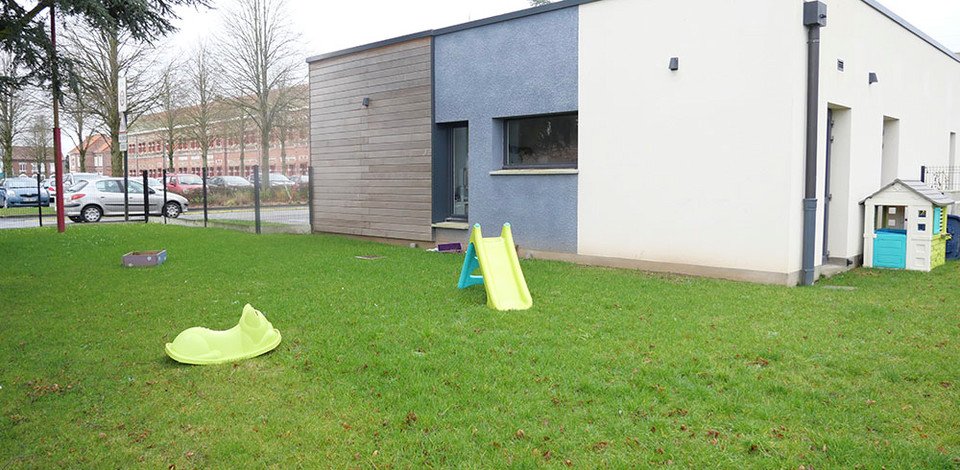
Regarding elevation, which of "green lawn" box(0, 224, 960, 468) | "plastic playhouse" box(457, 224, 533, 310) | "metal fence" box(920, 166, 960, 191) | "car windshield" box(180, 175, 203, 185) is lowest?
"green lawn" box(0, 224, 960, 468)

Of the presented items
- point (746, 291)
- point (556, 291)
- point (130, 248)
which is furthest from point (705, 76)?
point (130, 248)

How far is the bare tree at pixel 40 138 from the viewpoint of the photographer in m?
43.3

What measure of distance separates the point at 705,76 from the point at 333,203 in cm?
867

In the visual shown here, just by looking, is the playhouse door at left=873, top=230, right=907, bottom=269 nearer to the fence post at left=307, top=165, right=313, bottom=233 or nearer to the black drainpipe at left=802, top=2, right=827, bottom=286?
the black drainpipe at left=802, top=2, right=827, bottom=286

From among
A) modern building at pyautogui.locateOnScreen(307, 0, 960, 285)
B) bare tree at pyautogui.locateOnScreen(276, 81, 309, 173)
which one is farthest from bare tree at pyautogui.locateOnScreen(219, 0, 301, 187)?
modern building at pyautogui.locateOnScreen(307, 0, 960, 285)

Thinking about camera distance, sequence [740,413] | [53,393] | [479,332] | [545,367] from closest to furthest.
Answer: [740,413]
[53,393]
[545,367]
[479,332]

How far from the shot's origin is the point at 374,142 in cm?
1365

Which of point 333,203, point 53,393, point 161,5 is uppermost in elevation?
point 161,5

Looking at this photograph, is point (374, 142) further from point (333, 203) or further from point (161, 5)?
point (161, 5)

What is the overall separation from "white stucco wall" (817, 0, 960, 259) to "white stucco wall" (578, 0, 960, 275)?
3 centimetres

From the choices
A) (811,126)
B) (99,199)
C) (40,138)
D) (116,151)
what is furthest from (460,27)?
(40,138)

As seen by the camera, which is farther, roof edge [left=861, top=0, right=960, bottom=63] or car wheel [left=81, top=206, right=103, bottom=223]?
car wheel [left=81, top=206, right=103, bottom=223]

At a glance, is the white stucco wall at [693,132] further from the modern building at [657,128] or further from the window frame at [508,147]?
the window frame at [508,147]

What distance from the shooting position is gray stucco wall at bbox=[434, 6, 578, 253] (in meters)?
10.7
